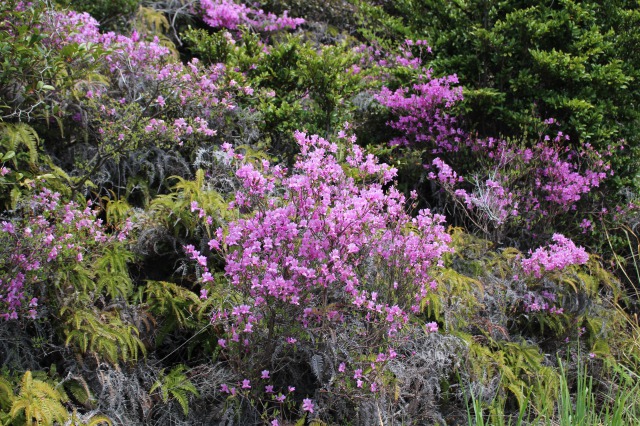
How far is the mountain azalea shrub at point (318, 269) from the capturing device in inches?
114

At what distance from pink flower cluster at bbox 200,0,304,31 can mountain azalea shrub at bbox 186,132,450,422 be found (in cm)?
358

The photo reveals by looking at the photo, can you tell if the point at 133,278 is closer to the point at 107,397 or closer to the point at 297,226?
the point at 107,397

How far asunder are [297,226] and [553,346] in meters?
2.61

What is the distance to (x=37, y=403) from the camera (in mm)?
2748

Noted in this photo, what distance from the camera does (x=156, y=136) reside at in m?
4.08

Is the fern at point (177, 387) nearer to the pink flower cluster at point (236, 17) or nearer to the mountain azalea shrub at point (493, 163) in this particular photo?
the mountain azalea shrub at point (493, 163)

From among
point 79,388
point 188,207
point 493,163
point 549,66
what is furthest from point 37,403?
point 549,66

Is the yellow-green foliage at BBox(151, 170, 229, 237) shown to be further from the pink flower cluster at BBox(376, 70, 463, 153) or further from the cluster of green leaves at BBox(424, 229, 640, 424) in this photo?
the pink flower cluster at BBox(376, 70, 463, 153)

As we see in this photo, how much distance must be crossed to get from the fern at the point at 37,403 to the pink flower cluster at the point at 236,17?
14.8ft

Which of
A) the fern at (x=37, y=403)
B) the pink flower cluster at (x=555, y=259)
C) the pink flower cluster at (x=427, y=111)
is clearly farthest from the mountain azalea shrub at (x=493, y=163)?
the fern at (x=37, y=403)

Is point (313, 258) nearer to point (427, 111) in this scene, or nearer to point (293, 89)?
point (293, 89)

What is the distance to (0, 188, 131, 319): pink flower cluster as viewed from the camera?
2.99 m

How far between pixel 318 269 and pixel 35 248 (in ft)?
4.63

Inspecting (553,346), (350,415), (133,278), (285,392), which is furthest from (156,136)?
(553,346)
